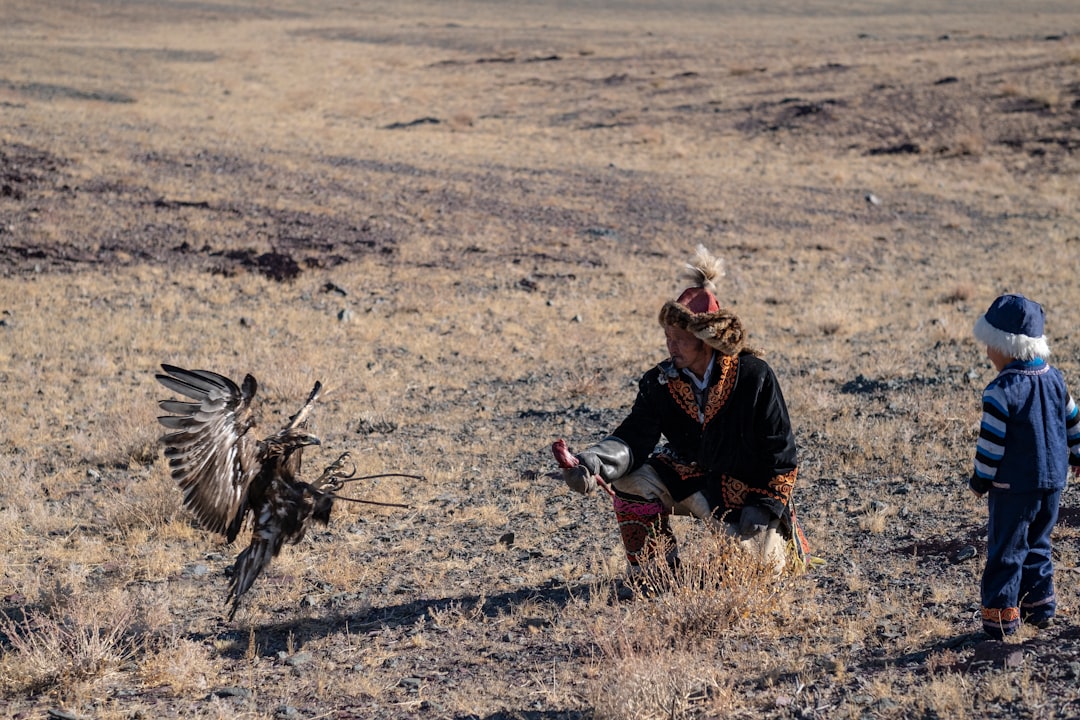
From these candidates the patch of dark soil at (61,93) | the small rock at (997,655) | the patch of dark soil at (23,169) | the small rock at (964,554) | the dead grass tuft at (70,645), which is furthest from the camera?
the patch of dark soil at (61,93)

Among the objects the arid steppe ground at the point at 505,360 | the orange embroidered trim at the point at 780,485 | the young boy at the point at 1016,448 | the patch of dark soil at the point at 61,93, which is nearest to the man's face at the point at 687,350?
the orange embroidered trim at the point at 780,485

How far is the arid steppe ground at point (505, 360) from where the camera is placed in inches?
167

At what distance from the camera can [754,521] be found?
4613mm

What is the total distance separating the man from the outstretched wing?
134 cm

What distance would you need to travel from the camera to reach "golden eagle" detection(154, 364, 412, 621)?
4301 mm

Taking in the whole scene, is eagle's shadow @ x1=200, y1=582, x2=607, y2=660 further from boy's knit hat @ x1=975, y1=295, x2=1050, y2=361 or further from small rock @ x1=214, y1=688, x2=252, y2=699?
boy's knit hat @ x1=975, y1=295, x2=1050, y2=361

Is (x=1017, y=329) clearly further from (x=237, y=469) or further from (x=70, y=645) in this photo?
(x=70, y=645)

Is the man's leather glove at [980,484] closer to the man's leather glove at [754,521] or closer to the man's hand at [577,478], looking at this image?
the man's leather glove at [754,521]

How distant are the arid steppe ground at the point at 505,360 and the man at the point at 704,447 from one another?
244mm

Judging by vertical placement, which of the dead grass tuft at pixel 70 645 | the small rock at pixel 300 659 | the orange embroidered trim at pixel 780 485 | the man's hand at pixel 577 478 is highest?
the man's hand at pixel 577 478

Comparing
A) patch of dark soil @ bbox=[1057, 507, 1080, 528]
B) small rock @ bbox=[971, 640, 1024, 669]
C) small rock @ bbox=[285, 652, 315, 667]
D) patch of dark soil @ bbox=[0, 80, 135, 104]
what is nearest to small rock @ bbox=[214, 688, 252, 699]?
small rock @ bbox=[285, 652, 315, 667]

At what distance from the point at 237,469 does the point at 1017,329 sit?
3.08 meters

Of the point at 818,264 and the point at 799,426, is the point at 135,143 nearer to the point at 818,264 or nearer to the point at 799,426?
the point at 818,264

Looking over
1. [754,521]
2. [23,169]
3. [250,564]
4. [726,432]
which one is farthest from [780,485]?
[23,169]
